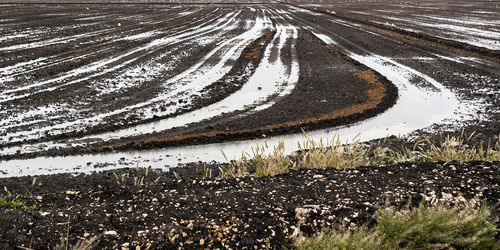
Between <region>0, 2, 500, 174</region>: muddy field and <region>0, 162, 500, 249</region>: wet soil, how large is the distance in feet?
8.28

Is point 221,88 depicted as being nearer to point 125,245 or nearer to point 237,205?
point 237,205

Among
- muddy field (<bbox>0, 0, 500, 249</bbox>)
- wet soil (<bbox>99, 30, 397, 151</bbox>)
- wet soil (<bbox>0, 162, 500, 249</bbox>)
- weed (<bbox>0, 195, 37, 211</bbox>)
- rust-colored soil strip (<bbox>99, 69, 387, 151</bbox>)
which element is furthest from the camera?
wet soil (<bbox>99, 30, 397, 151</bbox>)

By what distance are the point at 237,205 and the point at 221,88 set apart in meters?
8.41

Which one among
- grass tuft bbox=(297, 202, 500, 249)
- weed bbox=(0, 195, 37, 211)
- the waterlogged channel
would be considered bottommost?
the waterlogged channel

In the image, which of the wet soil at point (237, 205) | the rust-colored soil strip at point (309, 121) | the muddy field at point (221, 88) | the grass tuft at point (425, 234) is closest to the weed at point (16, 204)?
the wet soil at point (237, 205)

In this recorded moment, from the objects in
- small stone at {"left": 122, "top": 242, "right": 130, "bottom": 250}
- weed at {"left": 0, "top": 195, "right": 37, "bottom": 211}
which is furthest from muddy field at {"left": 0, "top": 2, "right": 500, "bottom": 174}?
small stone at {"left": 122, "top": 242, "right": 130, "bottom": 250}

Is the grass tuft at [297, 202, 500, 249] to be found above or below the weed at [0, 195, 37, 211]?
below

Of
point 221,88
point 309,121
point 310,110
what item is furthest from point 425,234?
point 221,88

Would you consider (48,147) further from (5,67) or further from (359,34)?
(359,34)

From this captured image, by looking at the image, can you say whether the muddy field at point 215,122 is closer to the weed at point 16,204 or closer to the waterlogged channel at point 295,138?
the waterlogged channel at point 295,138

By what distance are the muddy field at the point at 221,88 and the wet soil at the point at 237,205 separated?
8.28ft

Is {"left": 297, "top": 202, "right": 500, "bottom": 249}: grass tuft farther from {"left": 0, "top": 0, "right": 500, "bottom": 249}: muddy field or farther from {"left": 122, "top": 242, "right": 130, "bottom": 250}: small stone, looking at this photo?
{"left": 122, "top": 242, "right": 130, "bottom": 250}: small stone

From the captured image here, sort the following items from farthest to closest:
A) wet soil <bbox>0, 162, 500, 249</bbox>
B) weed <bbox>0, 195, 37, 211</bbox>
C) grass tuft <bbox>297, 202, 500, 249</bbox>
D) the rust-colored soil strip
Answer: the rust-colored soil strip < weed <bbox>0, 195, 37, 211</bbox> < wet soil <bbox>0, 162, 500, 249</bbox> < grass tuft <bbox>297, 202, 500, 249</bbox>

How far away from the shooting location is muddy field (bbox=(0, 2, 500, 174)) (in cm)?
901
